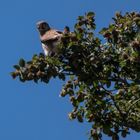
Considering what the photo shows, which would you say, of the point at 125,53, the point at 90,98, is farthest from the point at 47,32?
the point at 125,53

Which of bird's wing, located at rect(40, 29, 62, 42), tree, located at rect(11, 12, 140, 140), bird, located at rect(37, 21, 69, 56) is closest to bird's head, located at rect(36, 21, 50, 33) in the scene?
bird, located at rect(37, 21, 69, 56)

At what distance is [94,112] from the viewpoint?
10.5 m

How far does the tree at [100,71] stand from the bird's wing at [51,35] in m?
0.96

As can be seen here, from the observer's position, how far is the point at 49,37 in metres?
11.3

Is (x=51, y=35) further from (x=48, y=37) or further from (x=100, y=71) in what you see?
(x=100, y=71)

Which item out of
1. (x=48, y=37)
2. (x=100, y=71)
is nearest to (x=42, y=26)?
(x=48, y=37)

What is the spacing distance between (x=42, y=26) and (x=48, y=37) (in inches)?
33.4

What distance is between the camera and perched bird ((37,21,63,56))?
10.6 m

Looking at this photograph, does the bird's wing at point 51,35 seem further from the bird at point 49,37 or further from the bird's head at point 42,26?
the bird's head at point 42,26

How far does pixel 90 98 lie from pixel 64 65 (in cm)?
116

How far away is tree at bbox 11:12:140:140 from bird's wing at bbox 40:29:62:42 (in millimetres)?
962

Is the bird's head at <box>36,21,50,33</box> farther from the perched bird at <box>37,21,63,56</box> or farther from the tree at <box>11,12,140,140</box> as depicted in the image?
the tree at <box>11,12,140,140</box>

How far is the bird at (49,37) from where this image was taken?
10.5 metres

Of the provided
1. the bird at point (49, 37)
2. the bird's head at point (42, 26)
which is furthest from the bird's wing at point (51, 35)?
the bird's head at point (42, 26)
